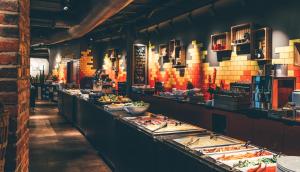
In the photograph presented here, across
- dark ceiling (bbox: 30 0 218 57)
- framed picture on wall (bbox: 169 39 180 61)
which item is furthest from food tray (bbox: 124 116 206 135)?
framed picture on wall (bbox: 169 39 180 61)

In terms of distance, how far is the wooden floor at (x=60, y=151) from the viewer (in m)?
5.08

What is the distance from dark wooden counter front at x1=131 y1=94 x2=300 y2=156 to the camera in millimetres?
3789

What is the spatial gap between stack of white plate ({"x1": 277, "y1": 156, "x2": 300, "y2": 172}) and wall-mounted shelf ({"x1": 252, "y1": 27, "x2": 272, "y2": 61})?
3995 millimetres

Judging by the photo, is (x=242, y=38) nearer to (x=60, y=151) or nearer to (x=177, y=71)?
(x=177, y=71)

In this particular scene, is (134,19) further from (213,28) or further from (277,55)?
(277,55)

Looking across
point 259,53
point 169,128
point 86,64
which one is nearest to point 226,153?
point 169,128

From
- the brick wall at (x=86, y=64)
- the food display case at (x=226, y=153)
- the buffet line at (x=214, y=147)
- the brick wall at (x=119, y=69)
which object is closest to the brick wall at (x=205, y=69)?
the brick wall at (x=119, y=69)

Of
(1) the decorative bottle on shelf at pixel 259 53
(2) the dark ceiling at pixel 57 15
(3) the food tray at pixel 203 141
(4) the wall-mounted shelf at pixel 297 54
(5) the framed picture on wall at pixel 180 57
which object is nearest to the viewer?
(3) the food tray at pixel 203 141

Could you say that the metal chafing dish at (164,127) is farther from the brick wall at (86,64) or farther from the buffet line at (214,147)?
the brick wall at (86,64)

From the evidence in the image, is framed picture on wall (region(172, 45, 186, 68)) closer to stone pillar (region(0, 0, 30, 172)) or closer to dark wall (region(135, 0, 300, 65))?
dark wall (region(135, 0, 300, 65))

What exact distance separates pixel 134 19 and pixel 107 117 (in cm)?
539

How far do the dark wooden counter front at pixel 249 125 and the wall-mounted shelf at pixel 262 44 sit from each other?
1.18 meters

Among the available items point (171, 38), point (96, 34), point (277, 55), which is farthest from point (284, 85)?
point (96, 34)

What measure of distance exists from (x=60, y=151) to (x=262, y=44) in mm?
4379
